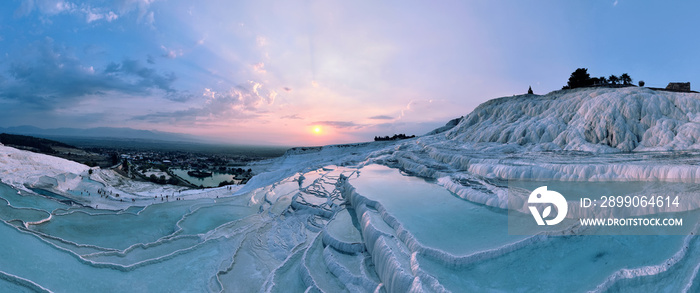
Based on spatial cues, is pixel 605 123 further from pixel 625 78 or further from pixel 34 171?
pixel 34 171

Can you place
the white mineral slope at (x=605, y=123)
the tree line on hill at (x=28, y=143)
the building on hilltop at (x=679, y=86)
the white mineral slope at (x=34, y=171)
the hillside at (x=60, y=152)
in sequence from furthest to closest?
the tree line on hill at (x=28, y=143)
the hillside at (x=60, y=152)
the building on hilltop at (x=679, y=86)
the white mineral slope at (x=34, y=171)
the white mineral slope at (x=605, y=123)

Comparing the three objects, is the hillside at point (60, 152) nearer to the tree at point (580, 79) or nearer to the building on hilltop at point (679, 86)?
the tree at point (580, 79)

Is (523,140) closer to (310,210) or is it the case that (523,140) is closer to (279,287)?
(310,210)

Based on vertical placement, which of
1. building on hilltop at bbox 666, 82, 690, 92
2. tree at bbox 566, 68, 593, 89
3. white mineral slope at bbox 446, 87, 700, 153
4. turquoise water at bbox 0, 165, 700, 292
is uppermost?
tree at bbox 566, 68, 593, 89

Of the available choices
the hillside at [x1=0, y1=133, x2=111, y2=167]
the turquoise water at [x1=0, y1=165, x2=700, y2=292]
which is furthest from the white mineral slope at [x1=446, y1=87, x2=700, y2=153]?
the hillside at [x1=0, y1=133, x2=111, y2=167]

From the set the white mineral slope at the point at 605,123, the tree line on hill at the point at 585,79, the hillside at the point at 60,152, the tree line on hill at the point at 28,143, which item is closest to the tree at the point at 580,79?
the tree line on hill at the point at 585,79

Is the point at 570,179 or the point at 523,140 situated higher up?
the point at 523,140

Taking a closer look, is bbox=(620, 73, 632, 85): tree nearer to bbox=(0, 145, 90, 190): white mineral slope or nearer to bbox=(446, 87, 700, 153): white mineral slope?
bbox=(446, 87, 700, 153): white mineral slope

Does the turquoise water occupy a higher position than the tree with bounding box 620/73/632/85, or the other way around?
the tree with bounding box 620/73/632/85

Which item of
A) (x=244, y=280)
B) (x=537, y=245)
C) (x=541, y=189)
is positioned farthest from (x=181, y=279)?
(x=541, y=189)

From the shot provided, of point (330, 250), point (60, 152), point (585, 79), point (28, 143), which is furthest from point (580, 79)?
point (28, 143)

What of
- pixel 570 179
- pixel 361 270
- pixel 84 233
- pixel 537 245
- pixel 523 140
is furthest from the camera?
pixel 523 140
